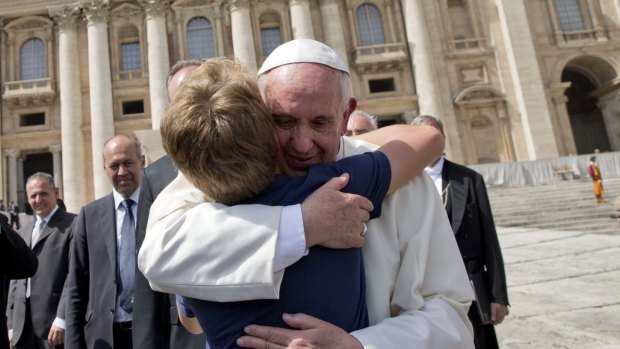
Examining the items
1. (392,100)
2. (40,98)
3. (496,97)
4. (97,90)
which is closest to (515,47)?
(496,97)

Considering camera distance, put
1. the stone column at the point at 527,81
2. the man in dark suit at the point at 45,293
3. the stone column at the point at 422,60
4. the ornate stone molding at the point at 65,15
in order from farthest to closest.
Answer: the ornate stone molding at the point at 65,15 < the stone column at the point at 422,60 < the stone column at the point at 527,81 < the man in dark suit at the point at 45,293

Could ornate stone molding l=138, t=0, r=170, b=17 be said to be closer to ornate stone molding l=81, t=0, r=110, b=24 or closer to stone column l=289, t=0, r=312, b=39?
ornate stone molding l=81, t=0, r=110, b=24

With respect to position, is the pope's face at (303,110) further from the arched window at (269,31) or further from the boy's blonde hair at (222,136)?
the arched window at (269,31)

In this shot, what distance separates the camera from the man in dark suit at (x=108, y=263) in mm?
3139

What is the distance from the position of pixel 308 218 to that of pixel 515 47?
25.1m

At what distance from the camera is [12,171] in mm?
22297

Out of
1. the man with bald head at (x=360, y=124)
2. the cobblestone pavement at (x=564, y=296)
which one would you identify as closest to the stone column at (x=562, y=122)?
the cobblestone pavement at (x=564, y=296)

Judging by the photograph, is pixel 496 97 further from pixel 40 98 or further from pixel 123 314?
pixel 40 98

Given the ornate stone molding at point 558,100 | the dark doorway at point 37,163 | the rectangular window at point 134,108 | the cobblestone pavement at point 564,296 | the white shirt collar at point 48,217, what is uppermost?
the rectangular window at point 134,108

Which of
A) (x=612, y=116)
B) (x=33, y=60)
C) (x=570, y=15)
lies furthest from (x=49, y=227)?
(x=570, y=15)

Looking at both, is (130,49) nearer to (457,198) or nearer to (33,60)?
(33,60)

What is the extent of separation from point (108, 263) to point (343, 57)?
21019 mm

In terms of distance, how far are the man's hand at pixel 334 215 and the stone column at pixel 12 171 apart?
1029 inches

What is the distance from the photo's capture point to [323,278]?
3.35 feet
